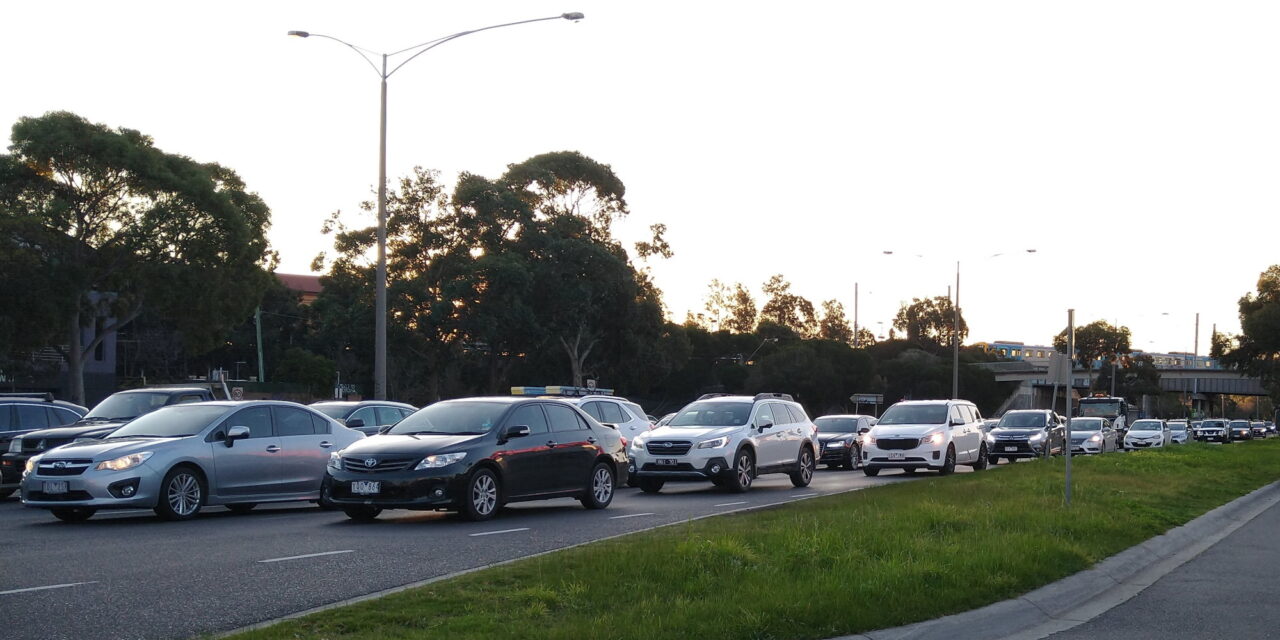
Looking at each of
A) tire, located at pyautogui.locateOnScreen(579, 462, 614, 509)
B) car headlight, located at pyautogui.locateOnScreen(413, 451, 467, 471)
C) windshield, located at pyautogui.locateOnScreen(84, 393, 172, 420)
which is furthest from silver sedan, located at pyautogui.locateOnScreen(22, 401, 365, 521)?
windshield, located at pyautogui.locateOnScreen(84, 393, 172, 420)

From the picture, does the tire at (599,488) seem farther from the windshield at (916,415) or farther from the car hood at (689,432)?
the windshield at (916,415)

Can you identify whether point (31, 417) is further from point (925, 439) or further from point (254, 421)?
point (925, 439)

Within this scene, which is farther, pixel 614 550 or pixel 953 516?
pixel 953 516

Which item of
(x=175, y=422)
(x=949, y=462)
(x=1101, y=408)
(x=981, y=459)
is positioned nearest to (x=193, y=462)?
(x=175, y=422)

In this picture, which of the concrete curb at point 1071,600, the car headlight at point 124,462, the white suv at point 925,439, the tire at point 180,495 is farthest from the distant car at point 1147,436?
the car headlight at point 124,462

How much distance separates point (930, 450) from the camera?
26656 mm

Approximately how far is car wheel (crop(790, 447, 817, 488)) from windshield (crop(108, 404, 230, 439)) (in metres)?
10.9

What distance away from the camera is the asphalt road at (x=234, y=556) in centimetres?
820

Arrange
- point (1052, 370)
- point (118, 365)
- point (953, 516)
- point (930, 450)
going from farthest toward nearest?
point (118, 365) < point (930, 450) < point (1052, 370) < point (953, 516)

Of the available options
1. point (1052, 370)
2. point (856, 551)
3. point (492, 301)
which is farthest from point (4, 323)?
point (856, 551)

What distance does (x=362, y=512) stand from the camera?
15.5 metres

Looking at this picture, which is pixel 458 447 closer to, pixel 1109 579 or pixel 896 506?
pixel 896 506

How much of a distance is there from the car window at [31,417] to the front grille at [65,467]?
5.17 metres

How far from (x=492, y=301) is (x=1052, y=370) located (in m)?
37.8
